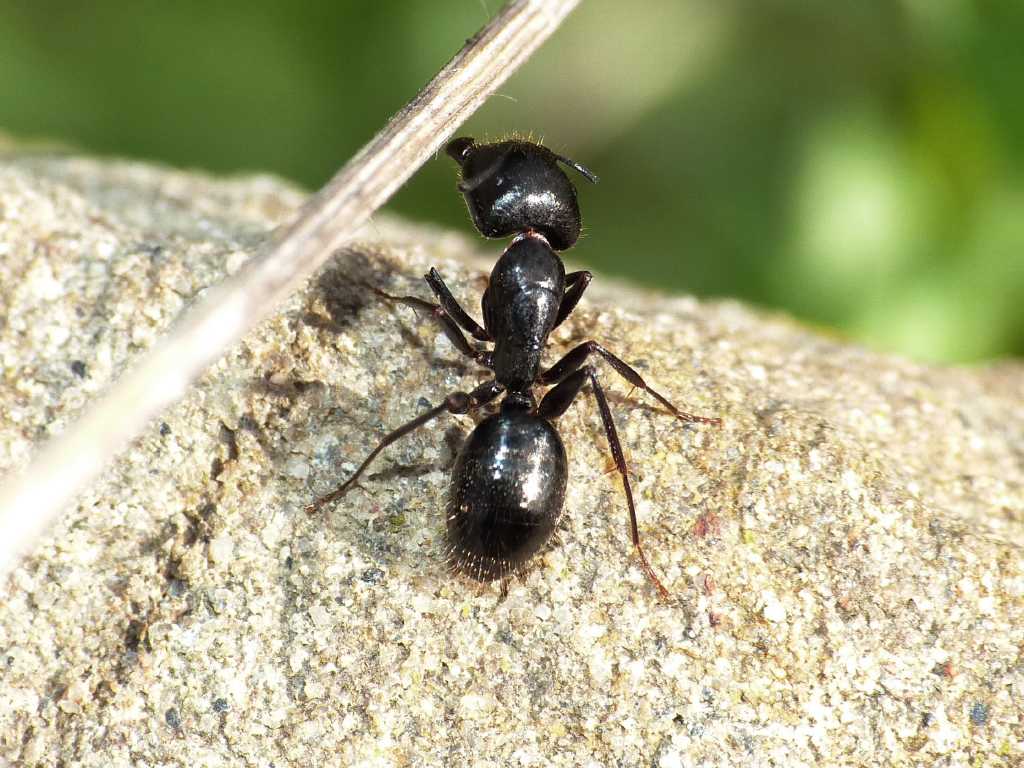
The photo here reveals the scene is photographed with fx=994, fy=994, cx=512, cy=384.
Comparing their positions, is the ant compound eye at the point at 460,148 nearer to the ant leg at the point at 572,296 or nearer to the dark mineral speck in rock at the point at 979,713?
the ant leg at the point at 572,296

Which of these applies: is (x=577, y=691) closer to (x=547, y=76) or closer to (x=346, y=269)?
(x=346, y=269)

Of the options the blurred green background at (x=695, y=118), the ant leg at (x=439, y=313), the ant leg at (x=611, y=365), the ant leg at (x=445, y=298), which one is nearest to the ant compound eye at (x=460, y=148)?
the blurred green background at (x=695, y=118)

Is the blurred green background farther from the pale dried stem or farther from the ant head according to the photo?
the pale dried stem

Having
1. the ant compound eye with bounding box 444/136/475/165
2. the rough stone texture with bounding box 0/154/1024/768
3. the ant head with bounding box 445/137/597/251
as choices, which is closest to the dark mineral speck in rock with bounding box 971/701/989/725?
the rough stone texture with bounding box 0/154/1024/768

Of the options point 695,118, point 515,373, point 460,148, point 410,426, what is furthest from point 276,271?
point 695,118

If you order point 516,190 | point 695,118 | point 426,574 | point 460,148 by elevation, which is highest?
point 695,118

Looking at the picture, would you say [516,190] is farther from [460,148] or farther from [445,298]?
[445,298]
